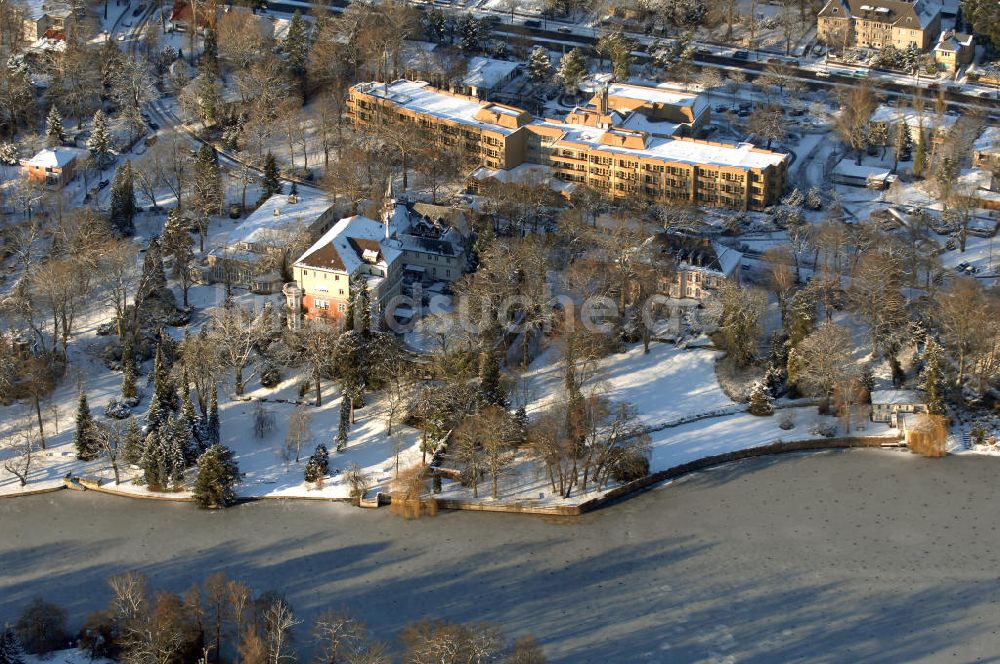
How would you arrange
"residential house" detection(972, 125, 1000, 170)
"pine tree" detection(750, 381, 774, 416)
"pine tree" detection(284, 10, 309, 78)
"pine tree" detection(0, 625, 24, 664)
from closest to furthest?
"pine tree" detection(0, 625, 24, 664) < "pine tree" detection(750, 381, 774, 416) < "residential house" detection(972, 125, 1000, 170) < "pine tree" detection(284, 10, 309, 78)

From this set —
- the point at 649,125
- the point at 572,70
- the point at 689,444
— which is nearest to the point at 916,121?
the point at 649,125

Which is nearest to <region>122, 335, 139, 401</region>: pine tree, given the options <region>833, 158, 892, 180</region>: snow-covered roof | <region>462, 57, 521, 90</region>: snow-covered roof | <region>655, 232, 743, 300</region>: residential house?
<region>655, 232, 743, 300</region>: residential house

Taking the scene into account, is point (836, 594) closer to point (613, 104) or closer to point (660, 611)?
point (660, 611)

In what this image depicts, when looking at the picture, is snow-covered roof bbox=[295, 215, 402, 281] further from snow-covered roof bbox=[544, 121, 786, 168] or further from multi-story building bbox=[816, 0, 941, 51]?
multi-story building bbox=[816, 0, 941, 51]

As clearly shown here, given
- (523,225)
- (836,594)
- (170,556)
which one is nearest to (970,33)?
(523,225)

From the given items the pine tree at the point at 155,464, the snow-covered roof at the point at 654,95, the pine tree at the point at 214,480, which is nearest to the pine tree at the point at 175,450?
the pine tree at the point at 155,464

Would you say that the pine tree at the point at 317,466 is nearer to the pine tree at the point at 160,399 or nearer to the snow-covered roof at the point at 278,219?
the pine tree at the point at 160,399

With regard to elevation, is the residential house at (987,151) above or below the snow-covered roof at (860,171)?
above
